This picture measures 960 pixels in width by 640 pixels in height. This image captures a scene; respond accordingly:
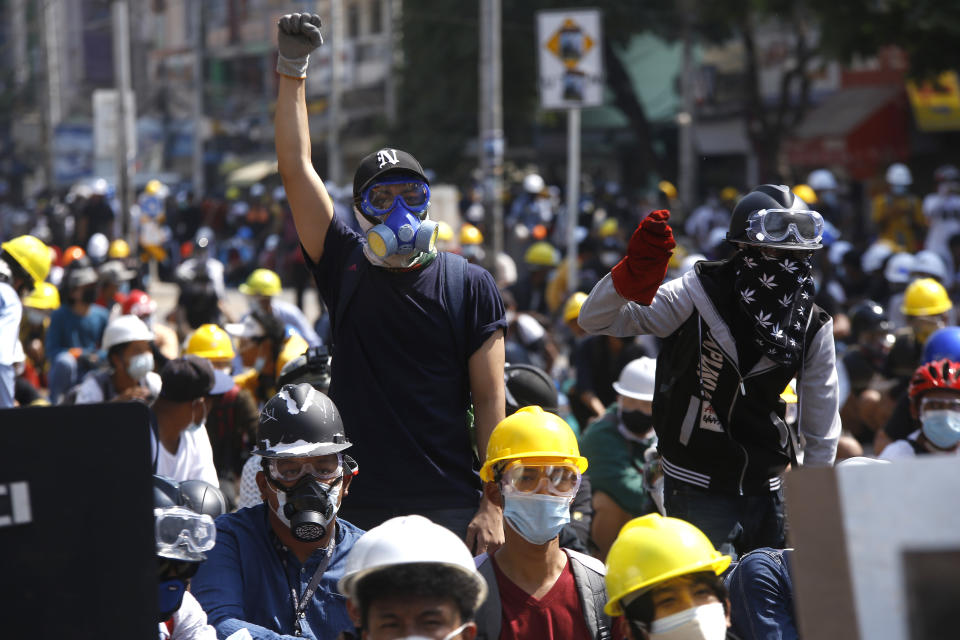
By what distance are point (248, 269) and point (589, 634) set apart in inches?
895

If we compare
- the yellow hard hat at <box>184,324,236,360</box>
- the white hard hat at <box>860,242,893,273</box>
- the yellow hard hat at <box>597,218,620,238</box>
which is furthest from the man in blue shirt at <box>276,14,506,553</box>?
the yellow hard hat at <box>597,218,620,238</box>

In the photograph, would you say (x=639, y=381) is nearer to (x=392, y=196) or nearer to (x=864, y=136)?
(x=392, y=196)

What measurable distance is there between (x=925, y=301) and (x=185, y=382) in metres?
4.81

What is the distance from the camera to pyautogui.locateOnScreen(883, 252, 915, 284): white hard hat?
38.0 feet

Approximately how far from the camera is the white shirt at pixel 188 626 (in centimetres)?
349

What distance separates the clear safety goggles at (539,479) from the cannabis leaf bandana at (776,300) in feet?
2.86

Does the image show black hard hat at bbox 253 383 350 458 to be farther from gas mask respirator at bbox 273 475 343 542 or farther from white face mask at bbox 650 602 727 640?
white face mask at bbox 650 602 727 640

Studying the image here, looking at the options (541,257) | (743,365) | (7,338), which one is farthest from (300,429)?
(541,257)

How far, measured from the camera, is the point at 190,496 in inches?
164

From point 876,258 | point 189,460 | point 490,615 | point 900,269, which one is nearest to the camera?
point 490,615

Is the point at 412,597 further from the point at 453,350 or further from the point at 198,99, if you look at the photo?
the point at 198,99

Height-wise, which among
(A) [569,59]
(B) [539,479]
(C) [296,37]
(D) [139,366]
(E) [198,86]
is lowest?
(D) [139,366]

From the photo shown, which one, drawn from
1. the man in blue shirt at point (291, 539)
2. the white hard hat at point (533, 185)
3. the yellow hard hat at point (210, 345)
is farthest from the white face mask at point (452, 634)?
the white hard hat at point (533, 185)

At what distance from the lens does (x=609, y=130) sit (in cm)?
3691
